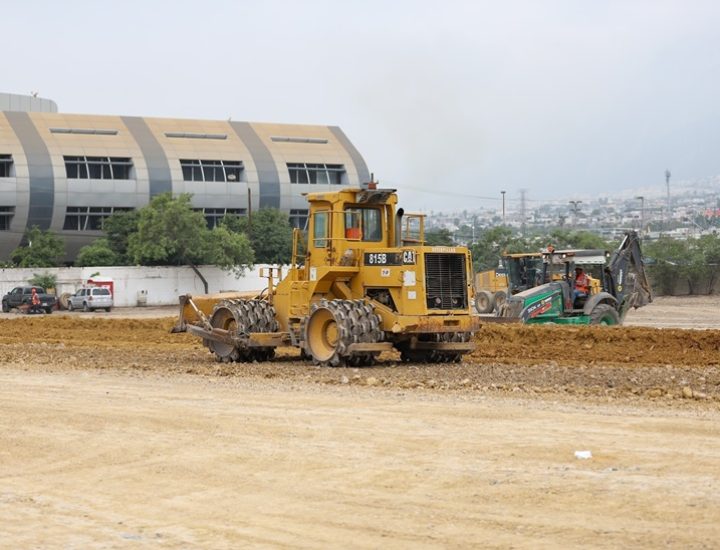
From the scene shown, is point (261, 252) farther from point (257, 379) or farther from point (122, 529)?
point (122, 529)

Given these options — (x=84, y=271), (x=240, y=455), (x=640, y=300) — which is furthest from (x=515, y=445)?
(x=84, y=271)

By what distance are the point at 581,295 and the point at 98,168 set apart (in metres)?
56.6

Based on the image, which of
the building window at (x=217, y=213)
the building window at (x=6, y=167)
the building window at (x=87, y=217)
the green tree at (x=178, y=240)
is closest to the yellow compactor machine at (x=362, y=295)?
the green tree at (x=178, y=240)

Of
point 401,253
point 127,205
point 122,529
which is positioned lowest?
point 122,529

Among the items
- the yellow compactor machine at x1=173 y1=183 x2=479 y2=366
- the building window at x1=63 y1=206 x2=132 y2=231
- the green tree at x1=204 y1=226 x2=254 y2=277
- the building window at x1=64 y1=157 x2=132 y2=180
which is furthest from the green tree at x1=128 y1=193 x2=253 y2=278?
the yellow compactor machine at x1=173 y1=183 x2=479 y2=366

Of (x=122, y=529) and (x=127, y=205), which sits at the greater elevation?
(x=127, y=205)

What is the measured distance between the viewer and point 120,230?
80.1m

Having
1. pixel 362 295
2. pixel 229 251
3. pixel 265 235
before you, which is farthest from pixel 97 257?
pixel 362 295

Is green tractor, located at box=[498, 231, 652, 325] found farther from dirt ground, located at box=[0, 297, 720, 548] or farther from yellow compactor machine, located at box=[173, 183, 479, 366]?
yellow compactor machine, located at box=[173, 183, 479, 366]

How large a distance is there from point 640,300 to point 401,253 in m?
14.6

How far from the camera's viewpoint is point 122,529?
32.7 feet

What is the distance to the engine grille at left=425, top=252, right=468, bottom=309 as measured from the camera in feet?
73.1

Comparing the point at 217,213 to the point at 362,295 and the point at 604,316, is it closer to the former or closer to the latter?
the point at 604,316

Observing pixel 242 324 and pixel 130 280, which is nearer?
pixel 242 324
